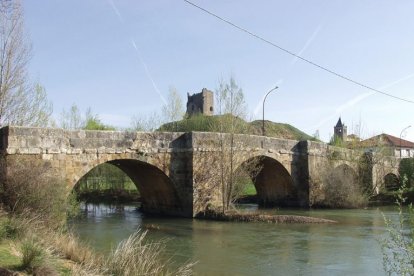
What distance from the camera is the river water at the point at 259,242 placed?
1053 centimetres

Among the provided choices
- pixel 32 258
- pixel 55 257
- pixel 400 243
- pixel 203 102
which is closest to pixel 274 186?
pixel 55 257

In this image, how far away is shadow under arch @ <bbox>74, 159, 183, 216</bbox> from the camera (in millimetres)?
19141

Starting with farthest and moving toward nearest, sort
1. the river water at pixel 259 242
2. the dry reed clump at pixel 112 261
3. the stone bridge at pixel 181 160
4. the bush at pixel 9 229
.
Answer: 1. the stone bridge at pixel 181 160
2. the river water at pixel 259 242
3. the bush at pixel 9 229
4. the dry reed clump at pixel 112 261

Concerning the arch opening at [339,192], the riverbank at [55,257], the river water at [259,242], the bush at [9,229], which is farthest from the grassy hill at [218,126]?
the bush at [9,229]

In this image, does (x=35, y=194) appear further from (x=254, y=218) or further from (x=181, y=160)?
(x=254, y=218)

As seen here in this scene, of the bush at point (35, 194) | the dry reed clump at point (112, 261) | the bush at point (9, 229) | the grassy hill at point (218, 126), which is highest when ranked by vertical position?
the grassy hill at point (218, 126)

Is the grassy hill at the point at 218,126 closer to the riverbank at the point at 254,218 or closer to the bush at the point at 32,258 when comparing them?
the riverbank at the point at 254,218

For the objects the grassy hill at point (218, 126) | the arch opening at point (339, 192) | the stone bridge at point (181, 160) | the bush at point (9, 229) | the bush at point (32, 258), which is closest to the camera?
the bush at point (32, 258)

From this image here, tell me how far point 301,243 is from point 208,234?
307cm

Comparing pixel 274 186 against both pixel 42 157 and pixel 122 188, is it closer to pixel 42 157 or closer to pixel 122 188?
pixel 122 188

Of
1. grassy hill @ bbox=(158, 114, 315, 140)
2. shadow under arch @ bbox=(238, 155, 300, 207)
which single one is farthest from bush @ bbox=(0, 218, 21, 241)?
shadow under arch @ bbox=(238, 155, 300, 207)

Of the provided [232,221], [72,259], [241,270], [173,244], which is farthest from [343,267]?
[232,221]

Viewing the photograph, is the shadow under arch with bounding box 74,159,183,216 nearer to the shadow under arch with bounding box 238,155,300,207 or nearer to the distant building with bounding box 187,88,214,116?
the shadow under arch with bounding box 238,155,300,207

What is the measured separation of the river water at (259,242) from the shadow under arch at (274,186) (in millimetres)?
4946
